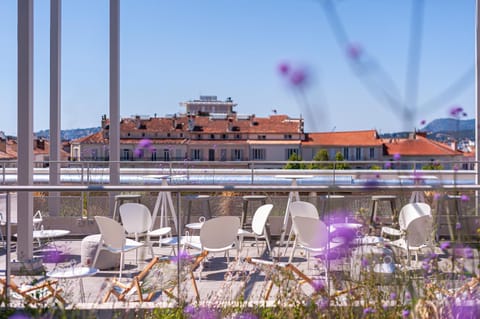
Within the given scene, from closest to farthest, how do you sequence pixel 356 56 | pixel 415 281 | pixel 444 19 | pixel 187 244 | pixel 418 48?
pixel 418 48 → pixel 356 56 → pixel 444 19 → pixel 415 281 → pixel 187 244

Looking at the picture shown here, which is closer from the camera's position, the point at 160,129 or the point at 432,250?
the point at 432,250

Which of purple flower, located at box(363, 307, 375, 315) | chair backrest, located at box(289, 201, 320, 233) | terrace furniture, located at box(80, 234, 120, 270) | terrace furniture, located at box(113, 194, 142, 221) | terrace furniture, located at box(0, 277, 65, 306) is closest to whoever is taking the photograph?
purple flower, located at box(363, 307, 375, 315)

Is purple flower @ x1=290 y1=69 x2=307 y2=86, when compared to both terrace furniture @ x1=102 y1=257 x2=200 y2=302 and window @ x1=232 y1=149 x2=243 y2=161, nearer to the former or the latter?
terrace furniture @ x1=102 y1=257 x2=200 y2=302

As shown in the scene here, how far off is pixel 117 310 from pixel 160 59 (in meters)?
39.0

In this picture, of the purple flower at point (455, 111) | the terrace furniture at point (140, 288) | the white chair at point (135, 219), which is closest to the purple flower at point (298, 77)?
the purple flower at point (455, 111)

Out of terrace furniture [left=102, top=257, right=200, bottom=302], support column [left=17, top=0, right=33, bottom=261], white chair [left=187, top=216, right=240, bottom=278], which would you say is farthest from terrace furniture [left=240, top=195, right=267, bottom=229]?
terrace furniture [left=102, top=257, right=200, bottom=302]

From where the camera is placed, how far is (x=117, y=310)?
3213mm

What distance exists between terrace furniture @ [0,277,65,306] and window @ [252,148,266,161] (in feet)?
130

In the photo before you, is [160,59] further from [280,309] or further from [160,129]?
[280,309]

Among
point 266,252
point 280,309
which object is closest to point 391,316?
point 280,309

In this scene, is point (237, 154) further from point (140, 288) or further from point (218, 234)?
point (140, 288)

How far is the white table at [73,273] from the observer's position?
3.82 m

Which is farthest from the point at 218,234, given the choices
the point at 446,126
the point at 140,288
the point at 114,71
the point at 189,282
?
the point at 114,71

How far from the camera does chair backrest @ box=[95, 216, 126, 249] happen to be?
543cm
